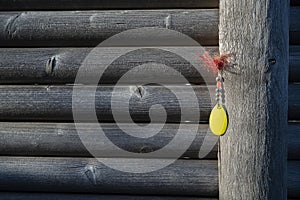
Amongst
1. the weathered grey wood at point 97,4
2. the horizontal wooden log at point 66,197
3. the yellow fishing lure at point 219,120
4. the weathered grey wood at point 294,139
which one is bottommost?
the horizontal wooden log at point 66,197

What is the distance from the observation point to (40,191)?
2.20 metres

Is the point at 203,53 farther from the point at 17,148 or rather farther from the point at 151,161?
the point at 17,148

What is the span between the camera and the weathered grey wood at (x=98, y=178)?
82.4 inches

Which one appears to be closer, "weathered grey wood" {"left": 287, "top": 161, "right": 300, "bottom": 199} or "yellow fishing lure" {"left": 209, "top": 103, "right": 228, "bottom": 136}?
"yellow fishing lure" {"left": 209, "top": 103, "right": 228, "bottom": 136}

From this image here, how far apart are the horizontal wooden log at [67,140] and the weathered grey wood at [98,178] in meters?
0.04

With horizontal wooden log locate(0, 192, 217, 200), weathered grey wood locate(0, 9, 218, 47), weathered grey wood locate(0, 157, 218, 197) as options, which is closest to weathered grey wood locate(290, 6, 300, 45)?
weathered grey wood locate(0, 9, 218, 47)

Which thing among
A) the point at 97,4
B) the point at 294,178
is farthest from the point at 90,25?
the point at 294,178

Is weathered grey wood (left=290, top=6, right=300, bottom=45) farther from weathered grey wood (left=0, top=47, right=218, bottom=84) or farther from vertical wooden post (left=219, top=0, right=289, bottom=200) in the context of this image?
weathered grey wood (left=0, top=47, right=218, bottom=84)

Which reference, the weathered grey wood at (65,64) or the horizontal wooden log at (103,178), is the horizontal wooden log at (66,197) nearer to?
the horizontal wooden log at (103,178)

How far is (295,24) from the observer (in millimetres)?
2049

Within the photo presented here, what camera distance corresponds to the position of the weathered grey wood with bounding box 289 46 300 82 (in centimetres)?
206

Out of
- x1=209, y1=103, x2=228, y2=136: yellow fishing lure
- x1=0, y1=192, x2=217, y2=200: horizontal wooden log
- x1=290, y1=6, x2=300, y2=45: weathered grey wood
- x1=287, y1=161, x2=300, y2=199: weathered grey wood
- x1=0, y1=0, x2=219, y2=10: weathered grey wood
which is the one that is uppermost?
x1=0, y1=0, x2=219, y2=10: weathered grey wood

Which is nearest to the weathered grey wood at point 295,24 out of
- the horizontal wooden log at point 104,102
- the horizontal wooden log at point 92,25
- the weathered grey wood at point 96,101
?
the horizontal wooden log at point 92,25

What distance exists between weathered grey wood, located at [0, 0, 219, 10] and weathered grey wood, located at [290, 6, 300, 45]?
14.5 inches
